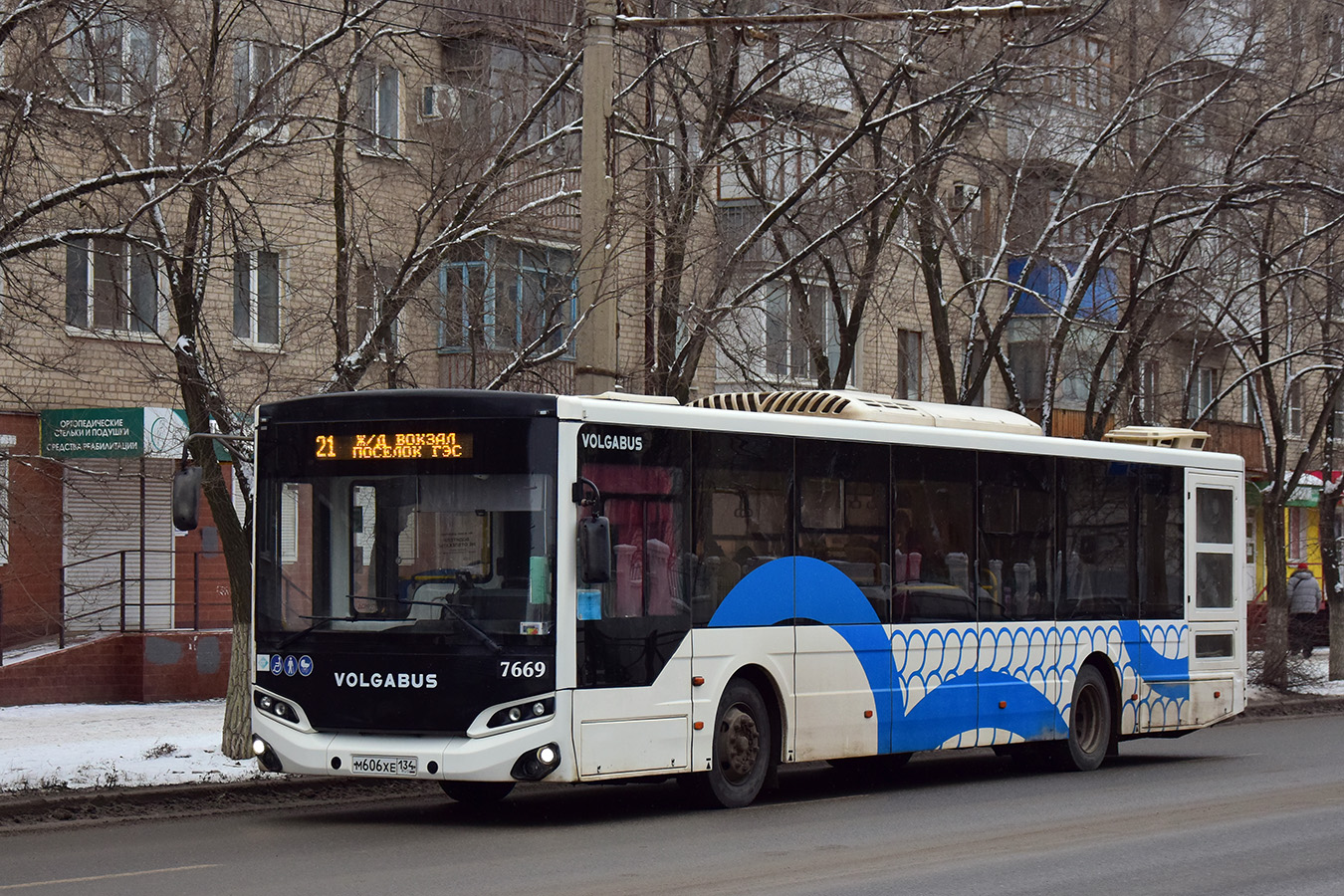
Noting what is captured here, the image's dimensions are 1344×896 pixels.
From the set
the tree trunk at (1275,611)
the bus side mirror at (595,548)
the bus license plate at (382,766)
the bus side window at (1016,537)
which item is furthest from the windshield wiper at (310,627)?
the tree trunk at (1275,611)

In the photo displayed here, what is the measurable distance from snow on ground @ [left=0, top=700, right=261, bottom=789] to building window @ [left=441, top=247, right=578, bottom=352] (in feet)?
15.0

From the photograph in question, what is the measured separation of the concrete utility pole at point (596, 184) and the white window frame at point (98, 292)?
341cm

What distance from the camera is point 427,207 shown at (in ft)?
55.1

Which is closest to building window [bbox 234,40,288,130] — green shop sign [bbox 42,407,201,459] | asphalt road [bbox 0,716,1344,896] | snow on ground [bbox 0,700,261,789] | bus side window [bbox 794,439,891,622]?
bus side window [bbox 794,439,891,622]

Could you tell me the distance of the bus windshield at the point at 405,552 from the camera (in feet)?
40.4

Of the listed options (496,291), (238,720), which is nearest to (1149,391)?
(496,291)

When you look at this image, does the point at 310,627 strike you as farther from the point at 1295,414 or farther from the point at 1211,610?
the point at 1295,414

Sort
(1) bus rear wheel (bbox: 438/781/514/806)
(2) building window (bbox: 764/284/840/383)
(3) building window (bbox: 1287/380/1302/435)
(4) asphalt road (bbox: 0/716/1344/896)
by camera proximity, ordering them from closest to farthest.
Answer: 1. (4) asphalt road (bbox: 0/716/1344/896)
2. (1) bus rear wheel (bbox: 438/781/514/806)
3. (2) building window (bbox: 764/284/840/383)
4. (3) building window (bbox: 1287/380/1302/435)

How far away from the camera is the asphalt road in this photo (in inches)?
389

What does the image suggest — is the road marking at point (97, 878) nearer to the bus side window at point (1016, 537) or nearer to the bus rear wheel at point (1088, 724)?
the bus side window at point (1016, 537)

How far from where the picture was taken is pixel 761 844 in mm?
11516

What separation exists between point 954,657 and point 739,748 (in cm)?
287

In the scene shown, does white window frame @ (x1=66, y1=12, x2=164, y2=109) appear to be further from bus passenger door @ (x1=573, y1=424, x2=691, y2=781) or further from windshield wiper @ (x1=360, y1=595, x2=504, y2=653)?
bus passenger door @ (x1=573, y1=424, x2=691, y2=781)

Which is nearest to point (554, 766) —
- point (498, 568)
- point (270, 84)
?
point (498, 568)
